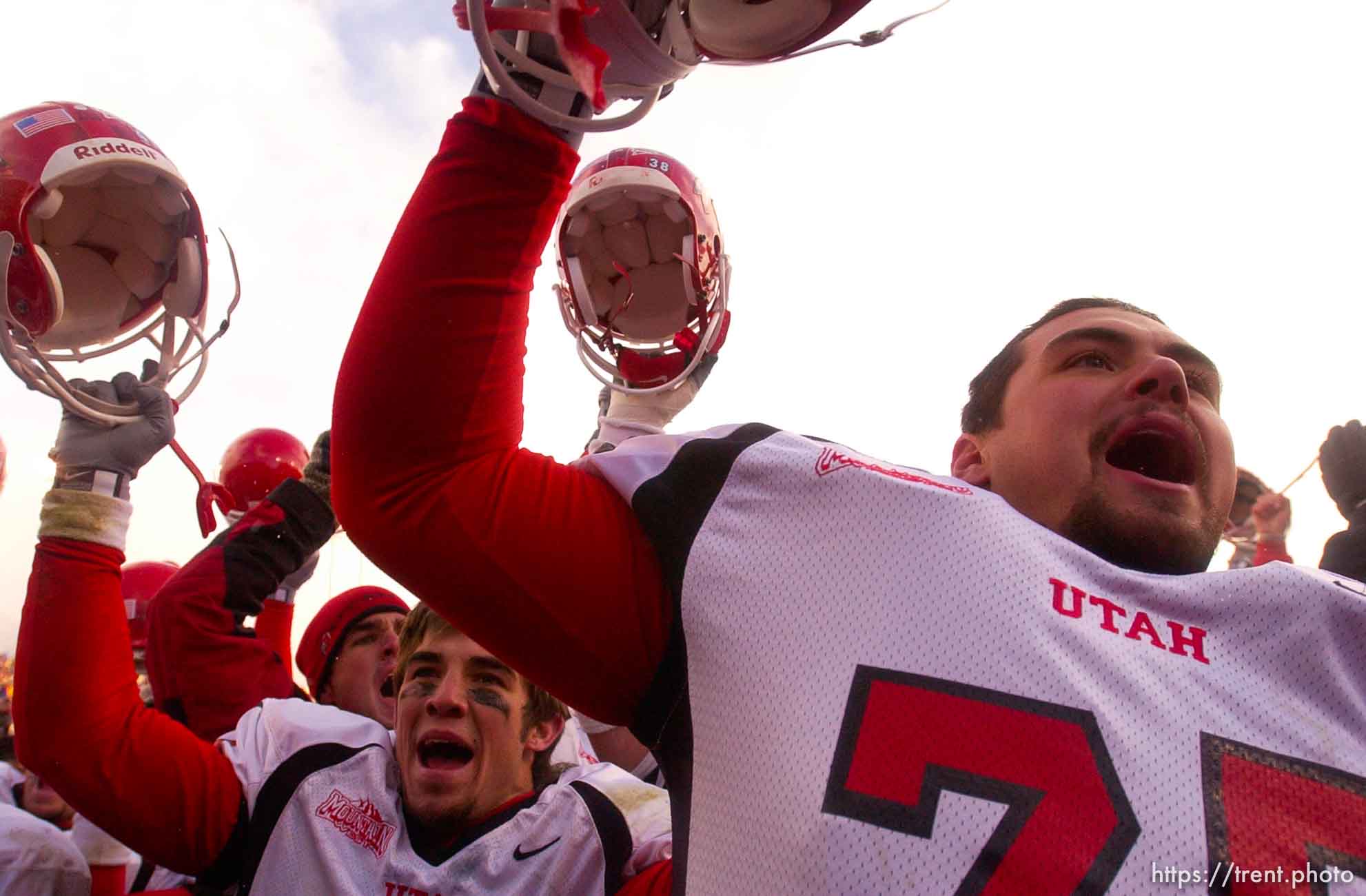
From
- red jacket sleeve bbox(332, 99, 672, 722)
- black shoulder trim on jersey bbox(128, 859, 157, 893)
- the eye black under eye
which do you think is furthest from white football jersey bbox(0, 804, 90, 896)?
the eye black under eye

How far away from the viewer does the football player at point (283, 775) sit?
1697 millimetres

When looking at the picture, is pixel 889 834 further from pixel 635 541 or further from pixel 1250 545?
pixel 1250 545

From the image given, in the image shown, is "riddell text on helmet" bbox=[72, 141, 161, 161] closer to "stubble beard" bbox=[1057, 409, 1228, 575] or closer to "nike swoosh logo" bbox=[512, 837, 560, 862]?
"nike swoosh logo" bbox=[512, 837, 560, 862]

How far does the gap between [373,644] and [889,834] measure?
2287mm

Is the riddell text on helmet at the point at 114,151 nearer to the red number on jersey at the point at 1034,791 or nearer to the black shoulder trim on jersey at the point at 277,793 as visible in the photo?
the black shoulder trim on jersey at the point at 277,793

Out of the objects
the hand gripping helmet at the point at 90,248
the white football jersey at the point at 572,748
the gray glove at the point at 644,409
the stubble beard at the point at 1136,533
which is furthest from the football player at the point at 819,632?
the gray glove at the point at 644,409

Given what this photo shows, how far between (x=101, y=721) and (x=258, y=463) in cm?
201

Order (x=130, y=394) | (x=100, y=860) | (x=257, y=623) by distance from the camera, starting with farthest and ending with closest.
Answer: (x=257, y=623), (x=100, y=860), (x=130, y=394)

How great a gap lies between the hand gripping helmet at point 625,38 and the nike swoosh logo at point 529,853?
141cm

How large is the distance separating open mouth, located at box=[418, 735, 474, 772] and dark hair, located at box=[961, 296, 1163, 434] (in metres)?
1.22

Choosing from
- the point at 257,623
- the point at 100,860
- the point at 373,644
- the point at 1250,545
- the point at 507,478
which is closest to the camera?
the point at 507,478

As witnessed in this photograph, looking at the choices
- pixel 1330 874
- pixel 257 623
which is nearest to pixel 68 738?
pixel 257 623

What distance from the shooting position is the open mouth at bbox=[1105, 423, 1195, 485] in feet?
4.52

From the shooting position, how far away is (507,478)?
100 centimetres
